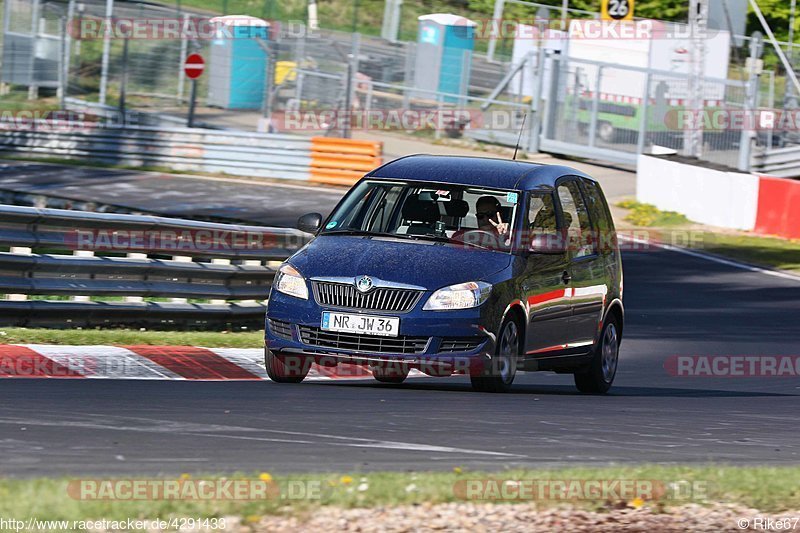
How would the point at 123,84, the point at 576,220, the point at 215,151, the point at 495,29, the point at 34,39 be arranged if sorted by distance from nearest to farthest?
the point at 576,220
the point at 215,151
the point at 123,84
the point at 34,39
the point at 495,29

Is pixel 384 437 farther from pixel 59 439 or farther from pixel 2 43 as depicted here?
pixel 2 43

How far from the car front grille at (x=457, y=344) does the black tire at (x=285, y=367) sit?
1020 mm

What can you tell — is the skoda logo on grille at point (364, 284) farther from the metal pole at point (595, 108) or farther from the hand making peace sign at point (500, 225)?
the metal pole at point (595, 108)

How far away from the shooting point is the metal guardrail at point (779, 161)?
33.2 meters

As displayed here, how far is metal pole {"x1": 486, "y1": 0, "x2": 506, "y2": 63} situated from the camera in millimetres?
39475

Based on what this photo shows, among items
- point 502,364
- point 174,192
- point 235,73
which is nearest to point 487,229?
point 502,364

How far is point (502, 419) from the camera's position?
796 centimetres

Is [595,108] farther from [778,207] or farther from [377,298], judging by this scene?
[377,298]

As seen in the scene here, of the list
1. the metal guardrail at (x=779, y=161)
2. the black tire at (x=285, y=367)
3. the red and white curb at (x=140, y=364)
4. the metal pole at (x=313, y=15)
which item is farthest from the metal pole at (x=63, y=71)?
the black tire at (x=285, y=367)

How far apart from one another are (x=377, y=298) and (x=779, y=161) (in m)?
26.4

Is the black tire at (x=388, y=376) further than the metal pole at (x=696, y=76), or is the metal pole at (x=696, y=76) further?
the metal pole at (x=696, y=76)

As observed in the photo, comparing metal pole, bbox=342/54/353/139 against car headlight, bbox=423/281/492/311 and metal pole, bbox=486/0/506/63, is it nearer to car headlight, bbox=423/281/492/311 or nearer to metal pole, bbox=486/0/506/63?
metal pole, bbox=486/0/506/63

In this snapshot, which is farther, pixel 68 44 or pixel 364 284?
pixel 68 44

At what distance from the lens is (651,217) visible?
2802cm
